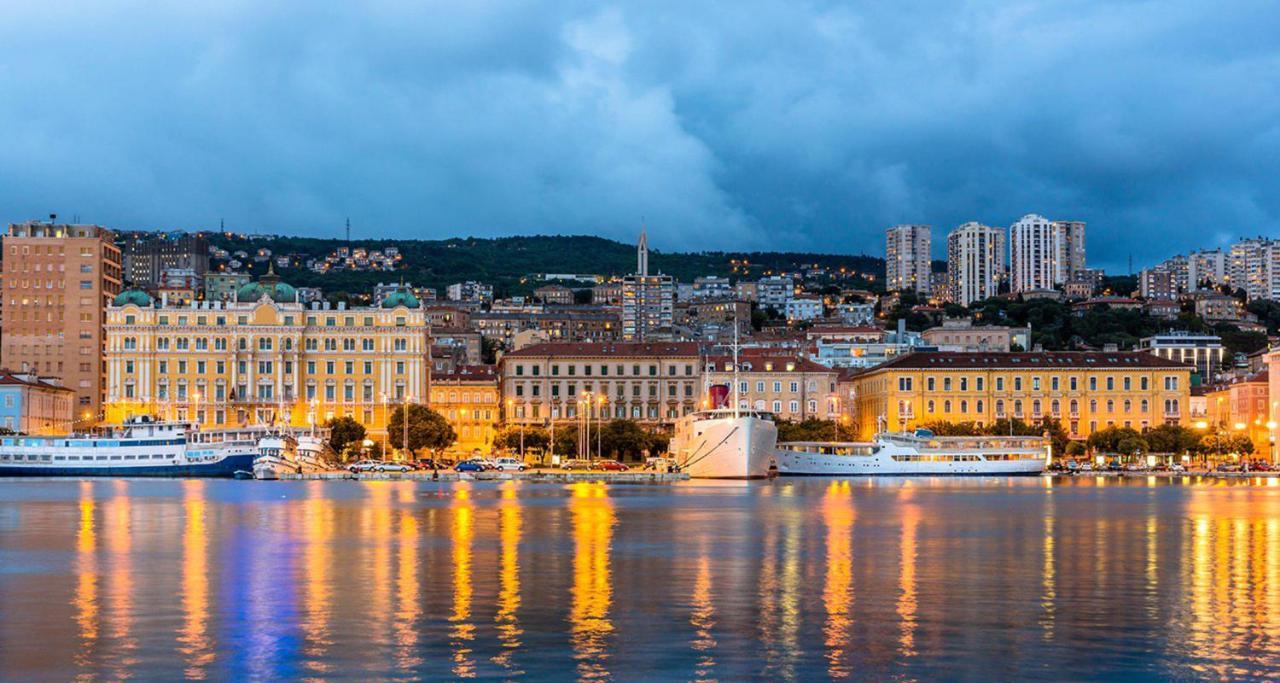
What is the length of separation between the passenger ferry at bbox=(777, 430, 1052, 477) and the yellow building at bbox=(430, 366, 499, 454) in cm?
4350

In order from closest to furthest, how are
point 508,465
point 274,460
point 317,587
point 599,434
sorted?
point 317,587 → point 274,460 → point 508,465 → point 599,434

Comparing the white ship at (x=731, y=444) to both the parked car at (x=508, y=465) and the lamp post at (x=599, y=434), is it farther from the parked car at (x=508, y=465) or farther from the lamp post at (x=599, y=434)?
the lamp post at (x=599, y=434)

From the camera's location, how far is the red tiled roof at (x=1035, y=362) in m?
149

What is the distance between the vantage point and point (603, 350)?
16062 cm

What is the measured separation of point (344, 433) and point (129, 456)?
22049mm

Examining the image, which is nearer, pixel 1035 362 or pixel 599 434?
pixel 599 434

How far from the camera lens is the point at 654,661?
25.5 m

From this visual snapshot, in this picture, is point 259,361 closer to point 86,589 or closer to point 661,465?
point 661,465

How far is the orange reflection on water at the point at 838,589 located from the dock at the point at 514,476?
45.1 m

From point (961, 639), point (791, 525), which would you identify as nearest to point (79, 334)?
point (791, 525)

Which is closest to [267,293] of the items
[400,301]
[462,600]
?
[400,301]

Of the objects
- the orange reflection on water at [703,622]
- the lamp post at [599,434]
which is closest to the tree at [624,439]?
the lamp post at [599,434]

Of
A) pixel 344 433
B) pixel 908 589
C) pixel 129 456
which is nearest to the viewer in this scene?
pixel 908 589

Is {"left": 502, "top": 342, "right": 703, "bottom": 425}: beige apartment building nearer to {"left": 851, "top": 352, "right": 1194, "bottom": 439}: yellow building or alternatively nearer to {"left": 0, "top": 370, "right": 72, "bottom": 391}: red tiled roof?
{"left": 851, "top": 352, "right": 1194, "bottom": 439}: yellow building
